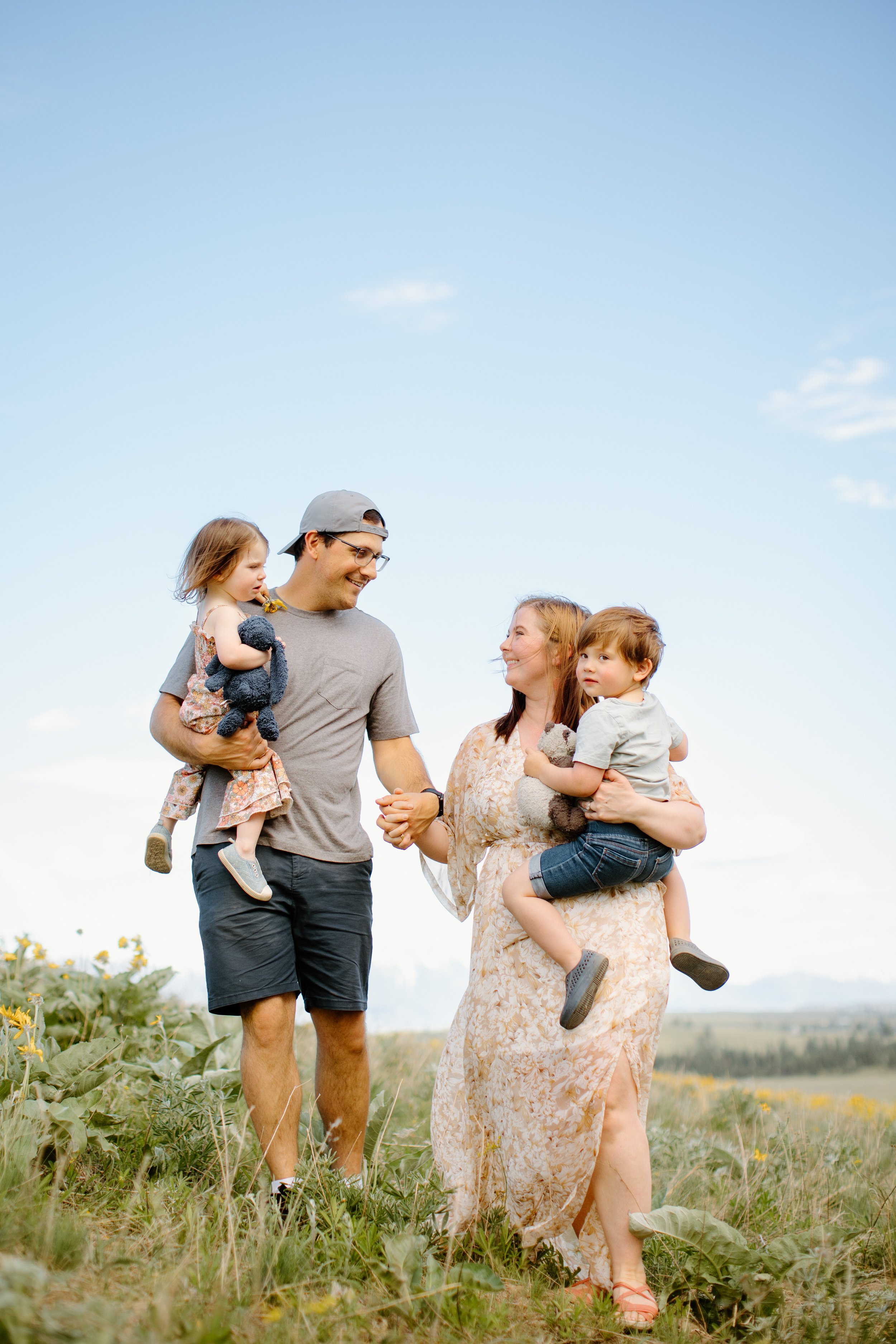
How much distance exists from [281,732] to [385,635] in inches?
27.2

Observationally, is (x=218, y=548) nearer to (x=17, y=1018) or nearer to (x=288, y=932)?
(x=288, y=932)

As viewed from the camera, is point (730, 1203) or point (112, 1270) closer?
point (112, 1270)

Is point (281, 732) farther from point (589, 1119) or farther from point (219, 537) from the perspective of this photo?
point (589, 1119)

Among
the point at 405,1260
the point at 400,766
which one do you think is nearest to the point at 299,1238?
the point at 405,1260

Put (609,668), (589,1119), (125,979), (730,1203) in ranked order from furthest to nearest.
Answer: (125,979) → (730,1203) → (609,668) → (589,1119)

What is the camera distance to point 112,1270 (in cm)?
275

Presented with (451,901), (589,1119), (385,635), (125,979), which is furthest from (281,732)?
(125,979)

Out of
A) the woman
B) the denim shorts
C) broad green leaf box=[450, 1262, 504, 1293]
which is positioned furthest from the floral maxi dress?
broad green leaf box=[450, 1262, 504, 1293]

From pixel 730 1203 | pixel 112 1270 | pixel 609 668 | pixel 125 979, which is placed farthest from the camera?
pixel 125 979

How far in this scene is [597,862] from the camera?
3.46 meters

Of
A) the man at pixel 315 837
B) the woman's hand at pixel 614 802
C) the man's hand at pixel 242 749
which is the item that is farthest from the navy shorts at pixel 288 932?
the woman's hand at pixel 614 802

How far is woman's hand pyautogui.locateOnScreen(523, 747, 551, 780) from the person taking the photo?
3654mm

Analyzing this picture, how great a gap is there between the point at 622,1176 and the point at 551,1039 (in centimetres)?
45

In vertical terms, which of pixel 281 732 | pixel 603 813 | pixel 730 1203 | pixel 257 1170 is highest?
pixel 281 732
